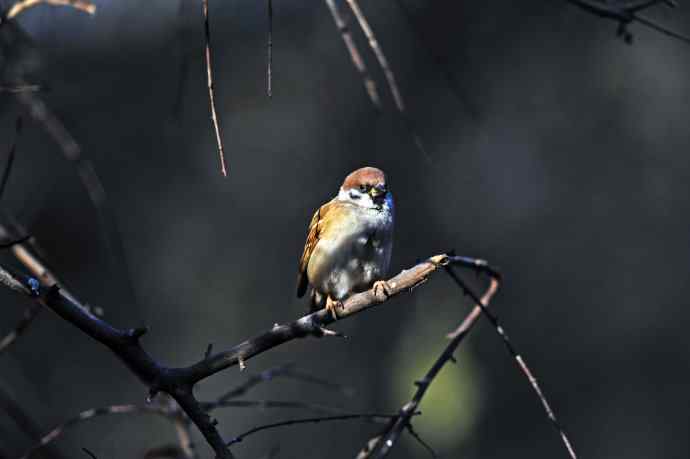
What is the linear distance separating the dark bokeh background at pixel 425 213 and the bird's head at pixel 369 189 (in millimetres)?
3017

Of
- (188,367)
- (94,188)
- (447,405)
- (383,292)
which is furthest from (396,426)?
(447,405)

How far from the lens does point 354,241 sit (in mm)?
3469

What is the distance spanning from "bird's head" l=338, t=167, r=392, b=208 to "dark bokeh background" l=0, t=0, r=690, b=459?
3.02 metres

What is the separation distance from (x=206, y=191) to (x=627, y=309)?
457 centimetres

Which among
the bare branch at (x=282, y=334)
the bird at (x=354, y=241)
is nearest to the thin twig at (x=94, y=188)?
the bare branch at (x=282, y=334)

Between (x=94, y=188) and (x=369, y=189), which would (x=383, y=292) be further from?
(x=369, y=189)

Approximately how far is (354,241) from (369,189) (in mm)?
239

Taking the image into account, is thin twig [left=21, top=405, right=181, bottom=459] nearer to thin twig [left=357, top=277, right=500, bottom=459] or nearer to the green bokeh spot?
thin twig [left=357, top=277, right=500, bottom=459]

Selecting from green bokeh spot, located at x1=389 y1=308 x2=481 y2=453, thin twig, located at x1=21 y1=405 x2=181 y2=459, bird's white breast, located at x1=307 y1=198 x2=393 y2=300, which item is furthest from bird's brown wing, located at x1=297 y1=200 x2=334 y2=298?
thin twig, located at x1=21 y1=405 x2=181 y2=459

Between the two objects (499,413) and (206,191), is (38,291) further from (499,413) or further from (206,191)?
(206,191)

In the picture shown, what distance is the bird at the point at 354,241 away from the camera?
11.3 feet

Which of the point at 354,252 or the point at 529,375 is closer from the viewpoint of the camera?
the point at 529,375

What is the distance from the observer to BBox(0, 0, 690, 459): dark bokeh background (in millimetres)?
7234

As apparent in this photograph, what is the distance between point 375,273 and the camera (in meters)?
3.40
